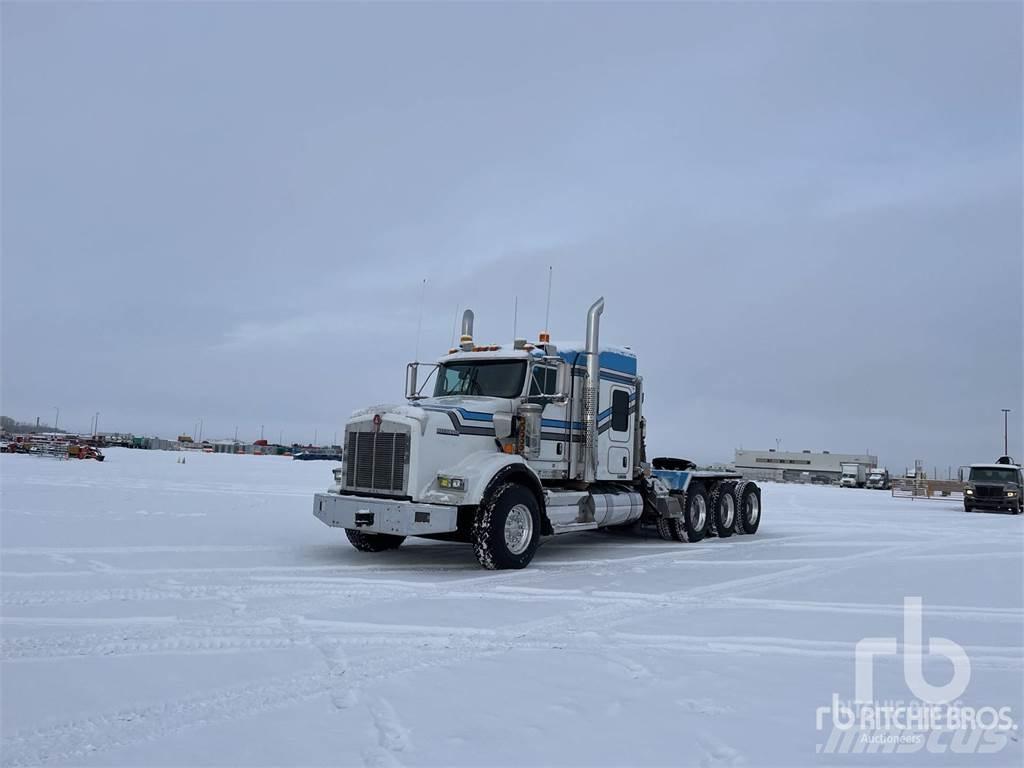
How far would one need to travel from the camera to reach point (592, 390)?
11.4 meters

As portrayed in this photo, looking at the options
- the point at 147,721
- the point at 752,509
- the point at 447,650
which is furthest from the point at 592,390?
the point at 147,721

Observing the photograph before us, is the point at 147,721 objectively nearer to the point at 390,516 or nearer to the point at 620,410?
the point at 390,516

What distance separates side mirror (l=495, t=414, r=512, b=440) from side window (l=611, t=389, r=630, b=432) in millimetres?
2505

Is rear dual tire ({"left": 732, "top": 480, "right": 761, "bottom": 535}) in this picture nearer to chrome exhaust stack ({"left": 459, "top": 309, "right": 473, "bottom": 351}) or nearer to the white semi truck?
chrome exhaust stack ({"left": 459, "top": 309, "right": 473, "bottom": 351})

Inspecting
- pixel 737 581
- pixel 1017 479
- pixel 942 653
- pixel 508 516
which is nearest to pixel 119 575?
pixel 508 516

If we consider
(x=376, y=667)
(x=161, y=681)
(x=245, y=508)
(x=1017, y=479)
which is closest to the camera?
(x=161, y=681)

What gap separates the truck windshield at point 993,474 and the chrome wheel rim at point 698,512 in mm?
18801

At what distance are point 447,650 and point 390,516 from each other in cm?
370

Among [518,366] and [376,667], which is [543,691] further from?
[518,366]

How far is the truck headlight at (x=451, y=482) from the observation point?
9.31 metres

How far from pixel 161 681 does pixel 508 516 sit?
5535 millimetres

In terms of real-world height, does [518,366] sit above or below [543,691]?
above

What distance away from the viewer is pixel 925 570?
10.6 metres

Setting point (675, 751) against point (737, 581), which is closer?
point (675, 751)
